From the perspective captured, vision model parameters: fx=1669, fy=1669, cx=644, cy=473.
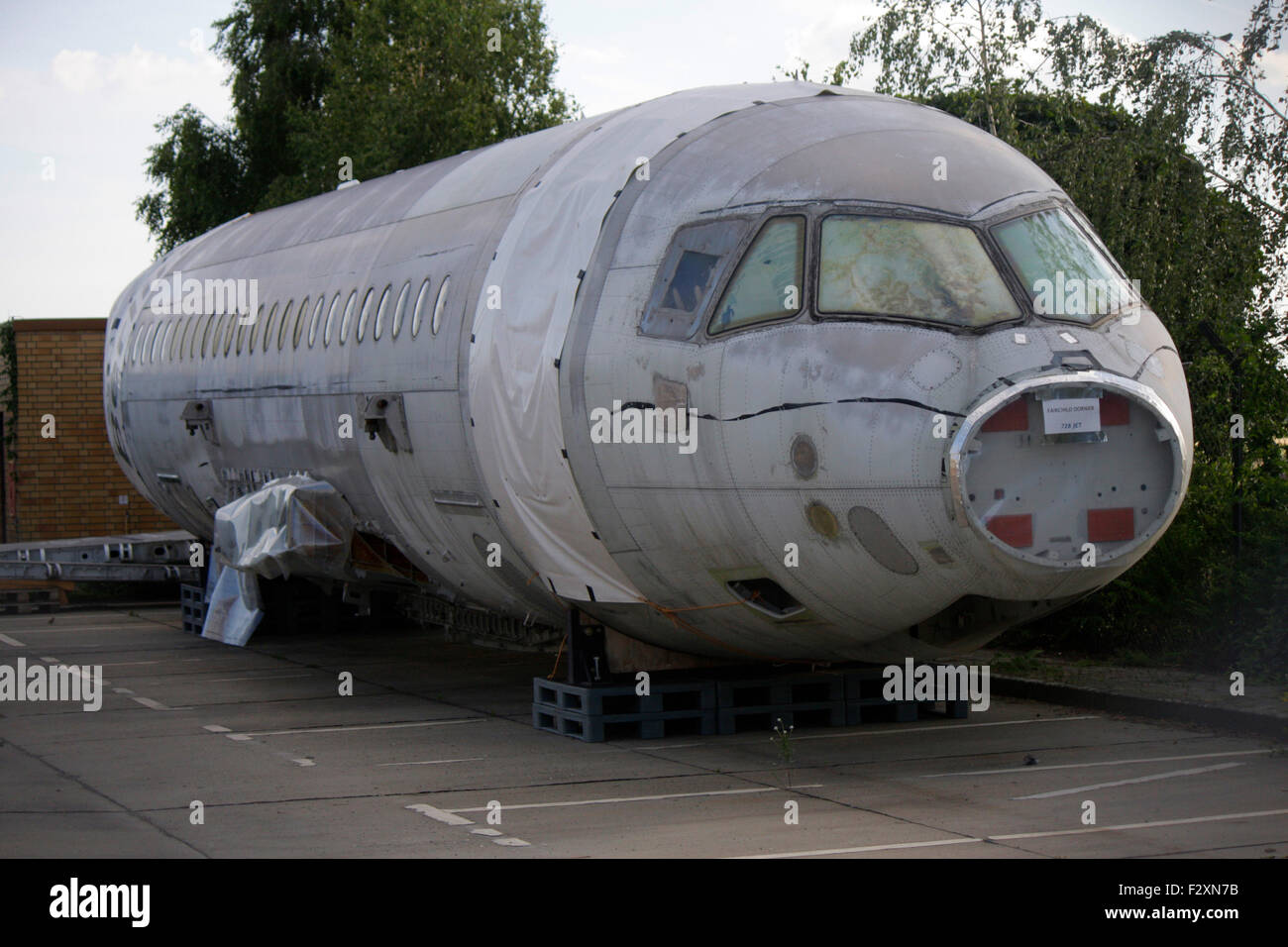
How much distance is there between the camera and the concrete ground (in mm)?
8594

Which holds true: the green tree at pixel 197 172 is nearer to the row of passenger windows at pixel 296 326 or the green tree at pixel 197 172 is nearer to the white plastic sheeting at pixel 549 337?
the row of passenger windows at pixel 296 326

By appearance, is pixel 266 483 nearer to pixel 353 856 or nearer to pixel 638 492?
pixel 638 492

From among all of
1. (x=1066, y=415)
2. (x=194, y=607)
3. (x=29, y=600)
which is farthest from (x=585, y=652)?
(x=29, y=600)

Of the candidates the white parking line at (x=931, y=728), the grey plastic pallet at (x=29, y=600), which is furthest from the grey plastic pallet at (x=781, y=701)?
the grey plastic pallet at (x=29, y=600)

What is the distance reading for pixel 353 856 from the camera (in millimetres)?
8344

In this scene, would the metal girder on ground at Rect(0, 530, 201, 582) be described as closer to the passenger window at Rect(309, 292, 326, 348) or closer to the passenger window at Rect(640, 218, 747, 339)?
the passenger window at Rect(309, 292, 326, 348)

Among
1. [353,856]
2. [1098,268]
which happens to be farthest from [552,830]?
[1098,268]

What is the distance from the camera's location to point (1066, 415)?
8.59m

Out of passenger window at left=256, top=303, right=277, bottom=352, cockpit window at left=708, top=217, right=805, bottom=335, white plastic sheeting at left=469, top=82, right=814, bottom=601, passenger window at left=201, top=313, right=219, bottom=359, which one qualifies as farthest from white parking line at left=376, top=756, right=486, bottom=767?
passenger window at left=201, top=313, right=219, bottom=359

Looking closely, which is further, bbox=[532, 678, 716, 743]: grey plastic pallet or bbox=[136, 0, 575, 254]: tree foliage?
bbox=[136, 0, 575, 254]: tree foliage

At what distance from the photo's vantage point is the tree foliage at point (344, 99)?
112 ft

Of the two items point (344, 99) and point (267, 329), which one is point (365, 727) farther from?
point (344, 99)

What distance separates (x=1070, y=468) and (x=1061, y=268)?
1.36 meters
